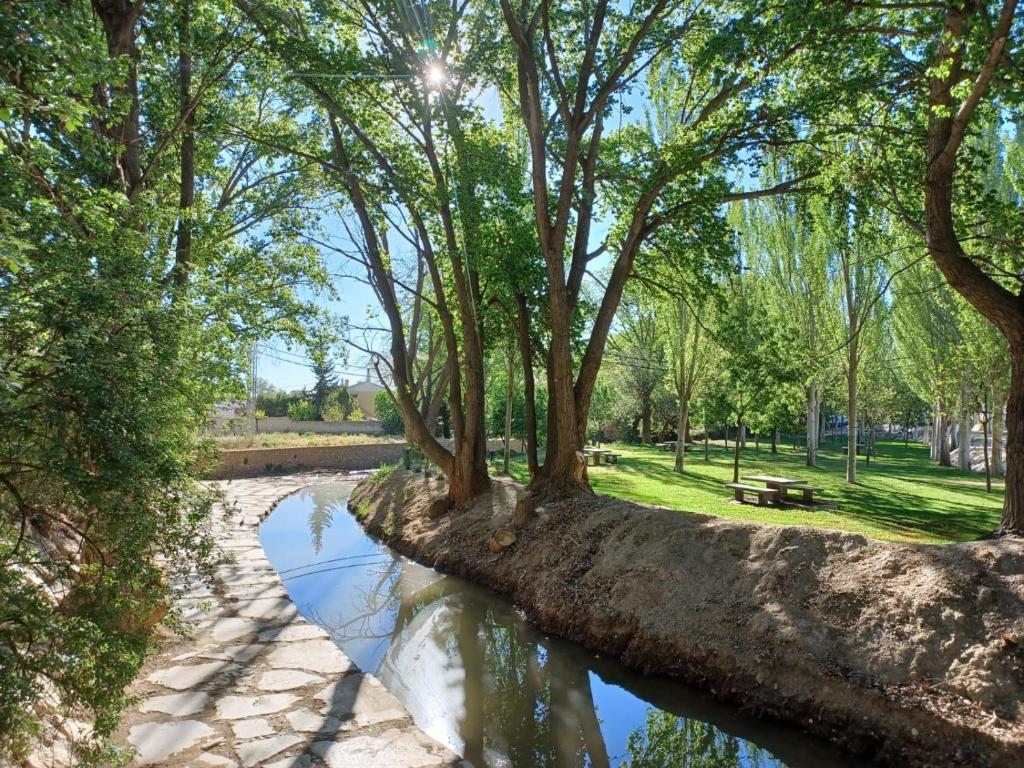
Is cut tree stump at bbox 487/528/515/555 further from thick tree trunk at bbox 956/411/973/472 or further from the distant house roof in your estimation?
the distant house roof

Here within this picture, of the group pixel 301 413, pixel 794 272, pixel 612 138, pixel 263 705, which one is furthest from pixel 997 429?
pixel 301 413

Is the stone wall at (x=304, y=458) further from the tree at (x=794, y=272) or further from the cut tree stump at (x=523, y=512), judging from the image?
the tree at (x=794, y=272)

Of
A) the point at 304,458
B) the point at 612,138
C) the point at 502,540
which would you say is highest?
the point at 612,138

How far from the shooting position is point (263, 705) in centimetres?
427

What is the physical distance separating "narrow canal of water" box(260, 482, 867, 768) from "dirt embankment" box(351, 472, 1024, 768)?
0.26 metres

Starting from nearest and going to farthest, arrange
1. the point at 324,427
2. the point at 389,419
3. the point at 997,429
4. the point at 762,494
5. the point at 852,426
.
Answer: the point at 762,494 < the point at 852,426 < the point at 997,429 < the point at 389,419 < the point at 324,427

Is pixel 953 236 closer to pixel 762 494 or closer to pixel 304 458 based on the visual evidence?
pixel 762 494

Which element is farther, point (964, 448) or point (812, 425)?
point (964, 448)

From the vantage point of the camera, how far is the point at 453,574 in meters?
8.73

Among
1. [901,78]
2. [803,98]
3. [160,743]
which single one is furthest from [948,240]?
[160,743]

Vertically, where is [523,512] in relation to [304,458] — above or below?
above

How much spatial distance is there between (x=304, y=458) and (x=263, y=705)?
721 inches

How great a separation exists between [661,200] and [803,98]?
248cm

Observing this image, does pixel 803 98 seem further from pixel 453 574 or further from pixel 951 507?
pixel 951 507
